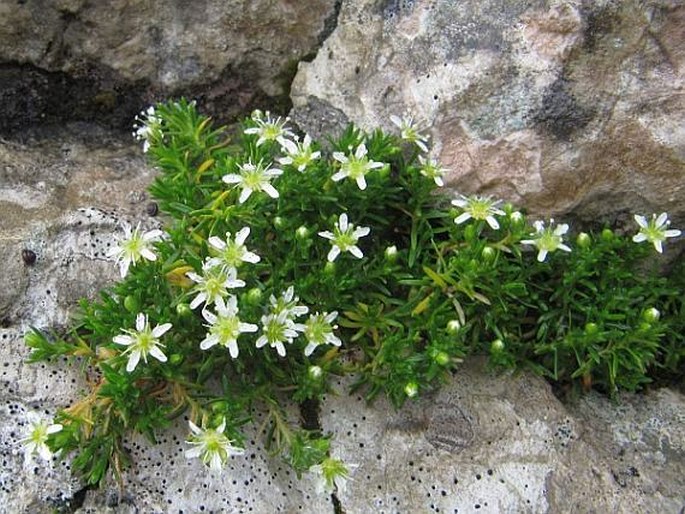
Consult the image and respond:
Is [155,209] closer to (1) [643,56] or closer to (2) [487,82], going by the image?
(2) [487,82]

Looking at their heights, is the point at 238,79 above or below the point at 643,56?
below

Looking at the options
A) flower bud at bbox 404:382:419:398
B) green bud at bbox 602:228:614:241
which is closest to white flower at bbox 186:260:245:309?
flower bud at bbox 404:382:419:398

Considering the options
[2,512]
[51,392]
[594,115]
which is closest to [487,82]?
[594,115]

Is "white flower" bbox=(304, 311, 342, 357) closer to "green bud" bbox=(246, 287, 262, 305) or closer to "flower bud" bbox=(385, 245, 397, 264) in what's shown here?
"green bud" bbox=(246, 287, 262, 305)

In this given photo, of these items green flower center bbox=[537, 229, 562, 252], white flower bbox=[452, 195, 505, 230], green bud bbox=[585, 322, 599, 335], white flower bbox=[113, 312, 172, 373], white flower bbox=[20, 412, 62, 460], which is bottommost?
white flower bbox=[20, 412, 62, 460]

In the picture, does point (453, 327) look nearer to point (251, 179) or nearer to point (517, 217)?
point (517, 217)

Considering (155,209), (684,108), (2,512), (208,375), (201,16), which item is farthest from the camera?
(201,16)

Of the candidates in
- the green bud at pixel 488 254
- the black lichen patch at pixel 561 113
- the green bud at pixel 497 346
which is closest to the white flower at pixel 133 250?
the green bud at pixel 488 254
